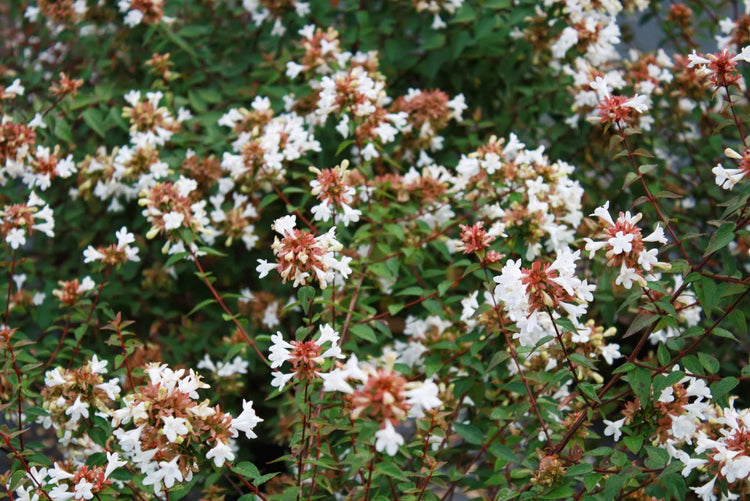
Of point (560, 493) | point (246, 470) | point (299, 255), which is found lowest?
point (560, 493)

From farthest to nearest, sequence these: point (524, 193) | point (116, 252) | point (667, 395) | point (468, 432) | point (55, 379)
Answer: point (524, 193) → point (116, 252) → point (468, 432) → point (55, 379) → point (667, 395)

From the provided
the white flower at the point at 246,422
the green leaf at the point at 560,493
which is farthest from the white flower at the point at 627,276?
the white flower at the point at 246,422

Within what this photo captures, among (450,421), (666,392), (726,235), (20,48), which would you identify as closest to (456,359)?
(450,421)

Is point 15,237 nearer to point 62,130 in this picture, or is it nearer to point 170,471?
point 62,130

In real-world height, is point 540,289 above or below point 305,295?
below

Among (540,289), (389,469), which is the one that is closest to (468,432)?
(389,469)

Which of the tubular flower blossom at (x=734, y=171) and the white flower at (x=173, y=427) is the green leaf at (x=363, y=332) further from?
the tubular flower blossom at (x=734, y=171)

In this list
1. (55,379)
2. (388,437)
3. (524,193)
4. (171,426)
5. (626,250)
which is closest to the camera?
(388,437)

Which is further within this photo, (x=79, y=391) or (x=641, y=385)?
(x=79, y=391)
